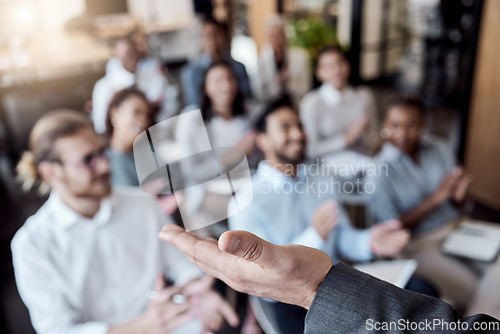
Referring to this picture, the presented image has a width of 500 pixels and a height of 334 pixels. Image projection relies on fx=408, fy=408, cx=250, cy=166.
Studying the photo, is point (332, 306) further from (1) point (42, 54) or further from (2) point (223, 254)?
(1) point (42, 54)

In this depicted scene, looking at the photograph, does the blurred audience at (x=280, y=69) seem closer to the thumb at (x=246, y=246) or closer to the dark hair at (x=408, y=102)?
the dark hair at (x=408, y=102)

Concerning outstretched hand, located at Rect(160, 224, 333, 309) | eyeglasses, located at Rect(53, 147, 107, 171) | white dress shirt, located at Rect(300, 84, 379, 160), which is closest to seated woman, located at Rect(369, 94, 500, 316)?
white dress shirt, located at Rect(300, 84, 379, 160)

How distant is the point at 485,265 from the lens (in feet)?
3.29

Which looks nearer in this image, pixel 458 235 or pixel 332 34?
pixel 458 235

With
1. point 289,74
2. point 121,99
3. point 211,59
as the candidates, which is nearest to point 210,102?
point 211,59

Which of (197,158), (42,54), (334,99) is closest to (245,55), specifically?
(334,99)

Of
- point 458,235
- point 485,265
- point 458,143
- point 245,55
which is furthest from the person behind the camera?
point 245,55

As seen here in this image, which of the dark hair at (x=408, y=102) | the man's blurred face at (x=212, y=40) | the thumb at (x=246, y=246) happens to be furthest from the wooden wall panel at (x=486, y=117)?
the thumb at (x=246, y=246)

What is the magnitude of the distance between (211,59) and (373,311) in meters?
1.84

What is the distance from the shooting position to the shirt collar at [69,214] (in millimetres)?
758

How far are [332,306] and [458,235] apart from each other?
0.85 metres

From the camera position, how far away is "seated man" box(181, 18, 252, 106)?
198 centimetres

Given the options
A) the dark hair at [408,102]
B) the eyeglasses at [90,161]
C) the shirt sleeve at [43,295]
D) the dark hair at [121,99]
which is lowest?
the shirt sleeve at [43,295]

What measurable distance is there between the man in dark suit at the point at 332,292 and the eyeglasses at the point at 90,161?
42 cm
